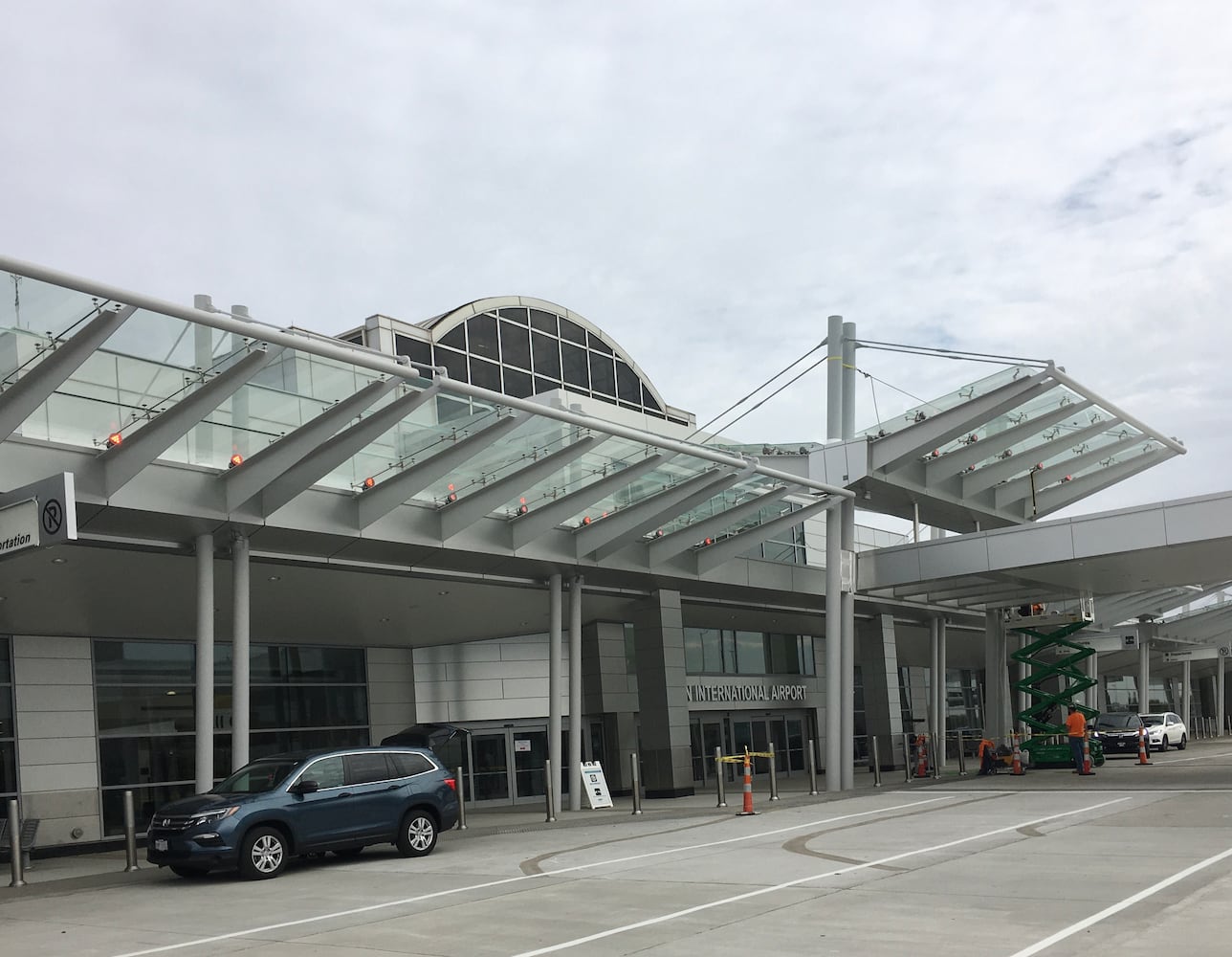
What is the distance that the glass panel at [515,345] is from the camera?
156 feet

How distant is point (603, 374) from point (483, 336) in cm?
749

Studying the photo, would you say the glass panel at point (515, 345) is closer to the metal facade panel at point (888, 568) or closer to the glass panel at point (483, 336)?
the glass panel at point (483, 336)

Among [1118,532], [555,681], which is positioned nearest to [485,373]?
[555,681]

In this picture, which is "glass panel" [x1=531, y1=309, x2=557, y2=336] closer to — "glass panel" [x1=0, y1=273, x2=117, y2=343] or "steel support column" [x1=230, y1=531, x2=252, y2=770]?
"steel support column" [x1=230, y1=531, x2=252, y2=770]

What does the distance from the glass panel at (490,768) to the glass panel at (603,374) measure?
23826mm

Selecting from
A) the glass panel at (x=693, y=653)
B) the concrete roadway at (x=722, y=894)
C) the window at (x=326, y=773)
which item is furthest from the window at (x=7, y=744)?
the glass panel at (x=693, y=653)

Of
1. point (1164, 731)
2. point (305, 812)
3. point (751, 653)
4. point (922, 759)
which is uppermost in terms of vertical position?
point (751, 653)

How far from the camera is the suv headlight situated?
14172mm

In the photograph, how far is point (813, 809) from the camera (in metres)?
Answer: 21.5

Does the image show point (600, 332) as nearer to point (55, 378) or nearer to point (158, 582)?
point (158, 582)

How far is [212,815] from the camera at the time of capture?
46.7ft

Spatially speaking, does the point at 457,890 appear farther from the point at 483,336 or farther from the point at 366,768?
the point at 483,336

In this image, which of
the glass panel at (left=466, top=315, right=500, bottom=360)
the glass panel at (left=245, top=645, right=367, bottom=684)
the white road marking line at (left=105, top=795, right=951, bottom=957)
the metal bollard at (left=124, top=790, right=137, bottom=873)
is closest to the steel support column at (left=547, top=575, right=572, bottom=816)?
the white road marking line at (left=105, top=795, right=951, bottom=957)

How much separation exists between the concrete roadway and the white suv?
2631 cm
